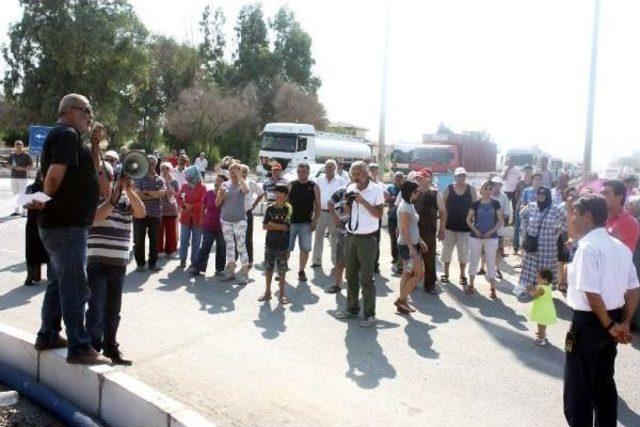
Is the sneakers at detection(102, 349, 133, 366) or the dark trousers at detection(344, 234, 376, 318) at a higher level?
the dark trousers at detection(344, 234, 376, 318)

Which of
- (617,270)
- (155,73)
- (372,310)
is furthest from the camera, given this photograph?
(155,73)

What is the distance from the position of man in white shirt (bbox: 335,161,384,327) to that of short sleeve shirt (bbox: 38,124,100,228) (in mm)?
3475

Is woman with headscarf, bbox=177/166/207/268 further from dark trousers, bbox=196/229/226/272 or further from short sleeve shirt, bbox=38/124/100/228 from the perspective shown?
short sleeve shirt, bbox=38/124/100/228

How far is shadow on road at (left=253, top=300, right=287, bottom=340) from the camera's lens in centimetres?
657

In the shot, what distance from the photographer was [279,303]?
7855 mm

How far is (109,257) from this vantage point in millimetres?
4910

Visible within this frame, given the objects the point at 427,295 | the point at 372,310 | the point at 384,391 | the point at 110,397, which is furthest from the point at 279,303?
the point at 110,397

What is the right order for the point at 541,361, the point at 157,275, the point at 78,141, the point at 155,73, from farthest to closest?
the point at 155,73, the point at 157,275, the point at 541,361, the point at 78,141

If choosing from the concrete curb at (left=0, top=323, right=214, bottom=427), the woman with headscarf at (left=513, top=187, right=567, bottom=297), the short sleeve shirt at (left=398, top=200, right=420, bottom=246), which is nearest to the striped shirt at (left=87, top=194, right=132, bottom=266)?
the concrete curb at (left=0, top=323, right=214, bottom=427)

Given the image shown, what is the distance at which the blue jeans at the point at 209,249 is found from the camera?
30.8 feet

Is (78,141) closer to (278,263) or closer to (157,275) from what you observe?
(278,263)

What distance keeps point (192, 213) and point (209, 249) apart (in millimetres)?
734

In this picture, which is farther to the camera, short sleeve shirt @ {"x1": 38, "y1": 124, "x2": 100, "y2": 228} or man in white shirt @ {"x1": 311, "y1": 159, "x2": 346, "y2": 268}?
man in white shirt @ {"x1": 311, "y1": 159, "x2": 346, "y2": 268}

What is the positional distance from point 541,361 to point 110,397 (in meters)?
4.00
